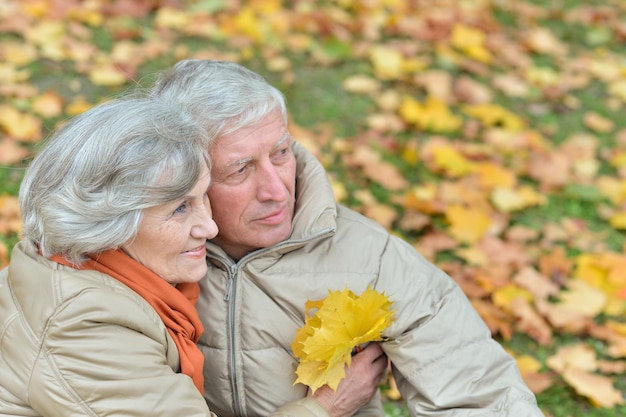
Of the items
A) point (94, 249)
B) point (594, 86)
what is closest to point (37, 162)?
point (94, 249)

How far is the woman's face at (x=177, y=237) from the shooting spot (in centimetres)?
231

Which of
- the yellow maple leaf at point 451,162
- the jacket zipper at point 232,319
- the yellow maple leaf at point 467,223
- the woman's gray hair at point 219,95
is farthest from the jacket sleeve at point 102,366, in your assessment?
the yellow maple leaf at point 451,162

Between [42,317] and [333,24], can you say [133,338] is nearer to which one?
[42,317]

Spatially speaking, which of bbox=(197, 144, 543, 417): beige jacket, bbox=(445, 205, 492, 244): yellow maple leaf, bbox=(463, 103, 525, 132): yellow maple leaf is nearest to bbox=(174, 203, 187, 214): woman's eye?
bbox=(197, 144, 543, 417): beige jacket

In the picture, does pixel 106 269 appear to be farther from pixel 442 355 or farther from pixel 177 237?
pixel 442 355

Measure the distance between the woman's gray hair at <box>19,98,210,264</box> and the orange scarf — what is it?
2.0 inches

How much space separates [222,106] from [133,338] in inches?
29.7

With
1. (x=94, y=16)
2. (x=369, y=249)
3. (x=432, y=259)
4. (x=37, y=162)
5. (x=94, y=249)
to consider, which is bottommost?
(x=432, y=259)

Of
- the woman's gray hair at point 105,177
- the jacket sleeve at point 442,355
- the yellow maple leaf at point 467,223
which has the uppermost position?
the woman's gray hair at point 105,177

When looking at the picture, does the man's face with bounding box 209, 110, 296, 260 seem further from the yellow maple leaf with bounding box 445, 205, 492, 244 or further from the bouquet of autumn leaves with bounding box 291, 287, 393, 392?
the yellow maple leaf with bounding box 445, 205, 492, 244

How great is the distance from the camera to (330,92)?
548 cm

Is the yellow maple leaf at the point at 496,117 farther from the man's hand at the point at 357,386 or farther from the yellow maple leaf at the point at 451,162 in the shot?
the man's hand at the point at 357,386

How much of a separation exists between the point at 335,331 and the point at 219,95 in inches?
31.4

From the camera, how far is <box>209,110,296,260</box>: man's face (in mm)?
2547
